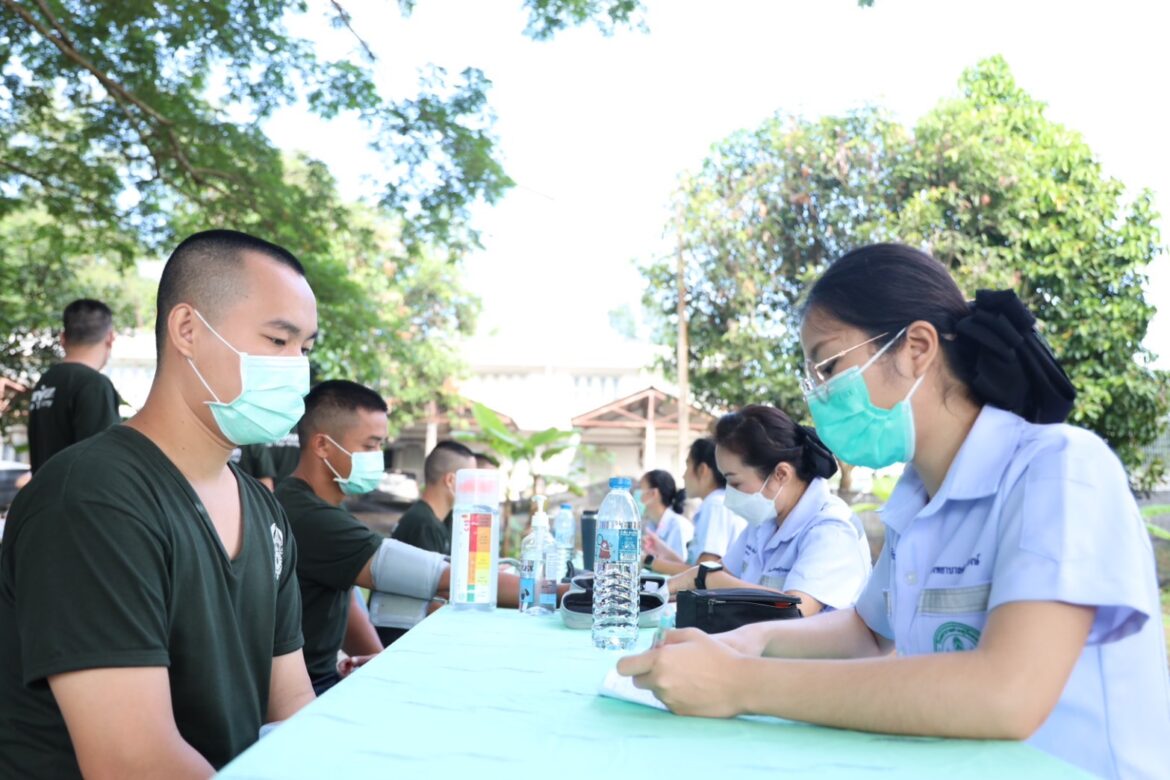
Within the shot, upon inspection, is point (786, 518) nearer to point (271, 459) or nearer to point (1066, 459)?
point (1066, 459)

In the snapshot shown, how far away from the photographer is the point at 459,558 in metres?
2.58

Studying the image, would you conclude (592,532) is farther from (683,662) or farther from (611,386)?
(611,386)

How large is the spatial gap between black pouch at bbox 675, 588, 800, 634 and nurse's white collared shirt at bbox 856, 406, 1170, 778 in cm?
38

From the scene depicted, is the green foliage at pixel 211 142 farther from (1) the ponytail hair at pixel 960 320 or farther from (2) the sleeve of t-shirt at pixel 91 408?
(1) the ponytail hair at pixel 960 320

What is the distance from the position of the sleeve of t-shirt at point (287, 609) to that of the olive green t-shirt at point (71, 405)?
2800mm

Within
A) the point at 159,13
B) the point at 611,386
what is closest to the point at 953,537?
the point at 159,13

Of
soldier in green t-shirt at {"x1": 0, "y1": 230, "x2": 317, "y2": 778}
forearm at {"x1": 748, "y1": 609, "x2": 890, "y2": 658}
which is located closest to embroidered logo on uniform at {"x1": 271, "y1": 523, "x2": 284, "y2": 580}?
soldier in green t-shirt at {"x1": 0, "y1": 230, "x2": 317, "y2": 778}

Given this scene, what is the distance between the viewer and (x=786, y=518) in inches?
142

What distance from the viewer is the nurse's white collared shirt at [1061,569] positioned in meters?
1.30

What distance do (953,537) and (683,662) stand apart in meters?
0.53

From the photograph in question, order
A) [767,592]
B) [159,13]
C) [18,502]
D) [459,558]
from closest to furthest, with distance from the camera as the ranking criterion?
[18,502] < [767,592] < [459,558] < [159,13]

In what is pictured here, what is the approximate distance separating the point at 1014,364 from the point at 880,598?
0.54 meters

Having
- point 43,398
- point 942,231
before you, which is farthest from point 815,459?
point 942,231

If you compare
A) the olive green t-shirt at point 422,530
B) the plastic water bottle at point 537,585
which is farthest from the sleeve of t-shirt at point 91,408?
the plastic water bottle at point 537,585
